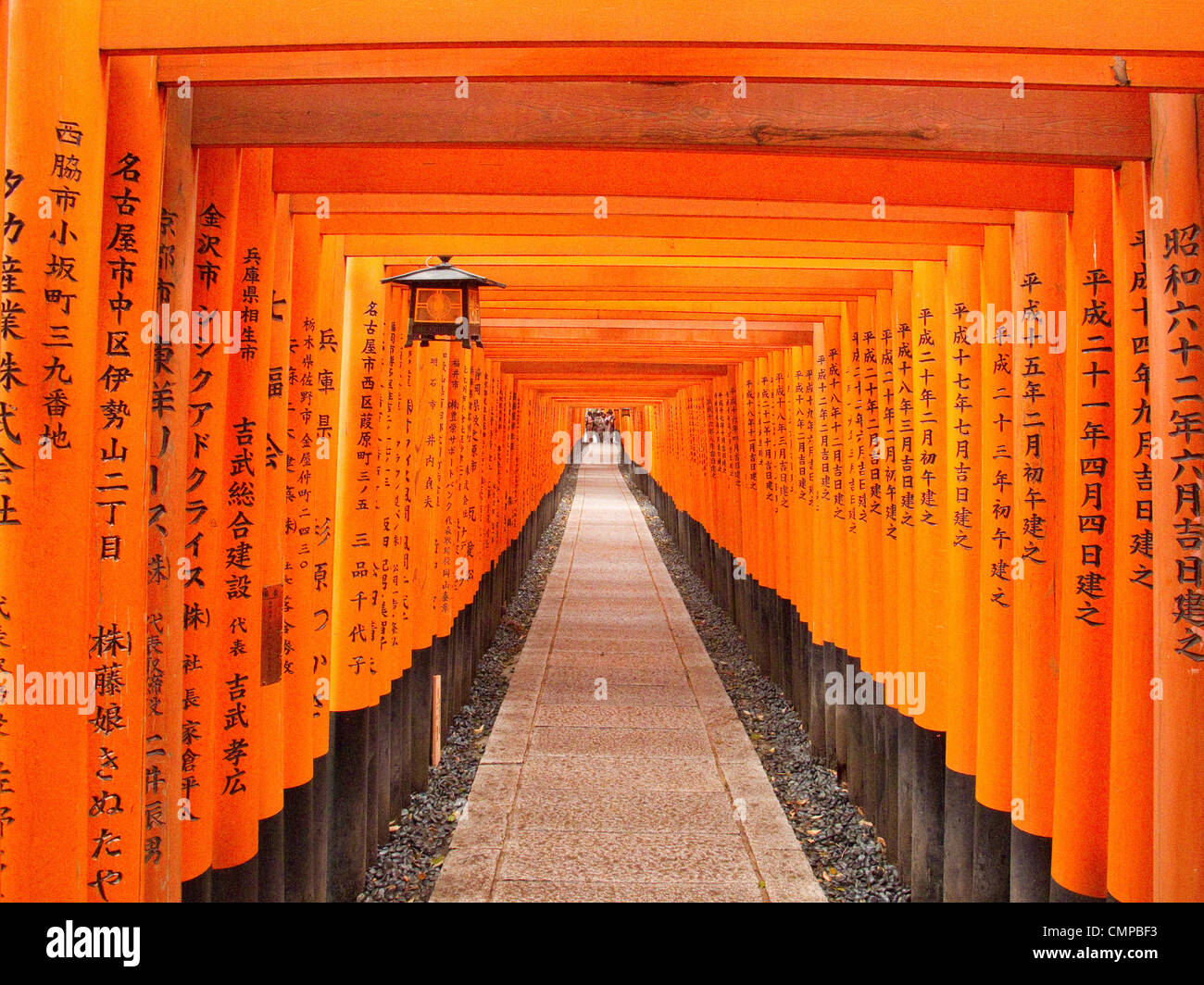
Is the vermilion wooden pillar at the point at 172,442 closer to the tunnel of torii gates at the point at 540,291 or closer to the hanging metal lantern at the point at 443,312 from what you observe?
the tunnel of torii gates at the point at 540,291

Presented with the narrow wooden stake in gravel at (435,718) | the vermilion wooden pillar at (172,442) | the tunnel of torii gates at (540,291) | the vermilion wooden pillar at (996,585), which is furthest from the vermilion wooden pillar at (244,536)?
the narrow wooden stake in gravel at (435,718)

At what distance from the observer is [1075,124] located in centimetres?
277

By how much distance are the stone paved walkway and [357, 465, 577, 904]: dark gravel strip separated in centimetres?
32

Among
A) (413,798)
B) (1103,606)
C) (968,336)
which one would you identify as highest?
(968,336)

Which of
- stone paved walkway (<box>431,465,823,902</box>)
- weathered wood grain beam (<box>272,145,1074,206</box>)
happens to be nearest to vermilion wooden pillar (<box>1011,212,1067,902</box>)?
weathered wood grain beam (<box>272,145,1074,206</box>)

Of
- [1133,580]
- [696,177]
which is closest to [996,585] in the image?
[1133,580]

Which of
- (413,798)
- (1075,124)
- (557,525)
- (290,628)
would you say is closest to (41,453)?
(290,628)

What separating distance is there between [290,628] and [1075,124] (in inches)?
149

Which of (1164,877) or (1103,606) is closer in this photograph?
(1164,877)

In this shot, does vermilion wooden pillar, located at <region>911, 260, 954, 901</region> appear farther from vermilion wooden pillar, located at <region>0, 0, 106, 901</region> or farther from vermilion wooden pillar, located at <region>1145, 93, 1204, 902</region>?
vermilion wooden pillar, located at <region>0, 0, 106, 901</region>

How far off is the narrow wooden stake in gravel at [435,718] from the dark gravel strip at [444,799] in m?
Result: 0.17

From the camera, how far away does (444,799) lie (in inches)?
292

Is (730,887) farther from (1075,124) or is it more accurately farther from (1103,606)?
(1075,124)

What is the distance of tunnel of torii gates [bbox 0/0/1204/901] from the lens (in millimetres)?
2232
